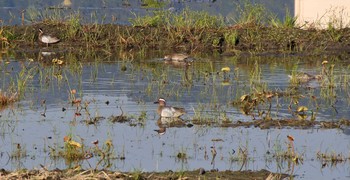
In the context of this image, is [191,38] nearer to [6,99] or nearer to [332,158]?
[6,99]

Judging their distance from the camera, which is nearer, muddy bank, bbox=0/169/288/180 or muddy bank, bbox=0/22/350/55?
muddy bank, bbox=0/169/288/180

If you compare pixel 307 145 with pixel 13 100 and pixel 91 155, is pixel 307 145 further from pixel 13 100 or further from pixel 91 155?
pixel 13 100

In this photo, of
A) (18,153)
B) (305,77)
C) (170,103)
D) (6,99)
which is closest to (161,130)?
(170,103)

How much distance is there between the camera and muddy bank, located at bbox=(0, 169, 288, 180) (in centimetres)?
834

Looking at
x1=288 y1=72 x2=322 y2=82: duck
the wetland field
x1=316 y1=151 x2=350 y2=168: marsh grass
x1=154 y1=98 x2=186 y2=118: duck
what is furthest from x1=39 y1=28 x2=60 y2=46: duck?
x1=316 y1=151 x2=350 y2=168: marsh grass

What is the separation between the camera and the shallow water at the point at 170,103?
1015cm

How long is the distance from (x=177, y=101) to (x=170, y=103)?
10.3 inches

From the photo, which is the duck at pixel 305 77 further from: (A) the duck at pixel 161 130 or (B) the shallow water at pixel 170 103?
(A) the duck at pixel 161 130

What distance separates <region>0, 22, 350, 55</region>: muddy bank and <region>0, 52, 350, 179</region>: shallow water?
5.66 ft

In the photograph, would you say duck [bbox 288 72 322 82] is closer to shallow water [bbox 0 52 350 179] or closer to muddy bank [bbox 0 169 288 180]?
shallow water [bbox 0 52 350 179]

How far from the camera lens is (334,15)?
2325 centimetres

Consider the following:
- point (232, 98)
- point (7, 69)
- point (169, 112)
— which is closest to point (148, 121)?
point (169, 112)

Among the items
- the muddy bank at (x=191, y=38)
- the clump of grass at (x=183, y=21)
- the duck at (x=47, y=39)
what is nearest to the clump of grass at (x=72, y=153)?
the muddy bank at (x=191, y=38)

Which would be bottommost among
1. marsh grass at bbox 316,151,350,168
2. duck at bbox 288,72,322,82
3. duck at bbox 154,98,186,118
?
marsh grass at bbox 316,151,350,168
